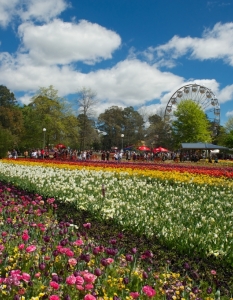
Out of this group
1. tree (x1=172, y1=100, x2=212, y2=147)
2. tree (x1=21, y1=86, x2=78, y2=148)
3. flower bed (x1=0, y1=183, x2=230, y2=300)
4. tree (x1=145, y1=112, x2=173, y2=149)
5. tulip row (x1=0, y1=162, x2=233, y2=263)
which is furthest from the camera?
tree (x1=145, y1=112, x2=173, y2=149)

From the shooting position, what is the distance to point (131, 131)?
75562mm

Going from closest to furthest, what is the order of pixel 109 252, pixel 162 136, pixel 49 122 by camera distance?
pixel 109 252 < pixel 49 122 < pixel 162 136

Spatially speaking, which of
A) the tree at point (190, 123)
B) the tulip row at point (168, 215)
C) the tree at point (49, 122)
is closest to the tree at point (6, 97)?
the tree at point (49, 122)

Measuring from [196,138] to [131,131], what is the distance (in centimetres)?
2555

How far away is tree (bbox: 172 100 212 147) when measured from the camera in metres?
51.6

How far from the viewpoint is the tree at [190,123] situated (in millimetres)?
51594

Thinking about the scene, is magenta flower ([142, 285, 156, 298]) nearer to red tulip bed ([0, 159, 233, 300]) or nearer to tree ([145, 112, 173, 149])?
red tulip bed ([0, 159, 233, 300])

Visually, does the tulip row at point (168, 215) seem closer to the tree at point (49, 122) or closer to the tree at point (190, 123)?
the tree at point (49, 122)

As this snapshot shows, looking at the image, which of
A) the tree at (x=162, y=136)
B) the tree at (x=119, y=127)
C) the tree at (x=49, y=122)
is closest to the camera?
the tree at (x=49, y=122)

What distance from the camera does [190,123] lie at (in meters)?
51.6

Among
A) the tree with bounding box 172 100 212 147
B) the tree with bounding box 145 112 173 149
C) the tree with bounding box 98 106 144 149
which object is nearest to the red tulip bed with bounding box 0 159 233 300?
the tree with bounding box 172 100 212 147

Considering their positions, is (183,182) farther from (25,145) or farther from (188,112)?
Answer: (188,112)

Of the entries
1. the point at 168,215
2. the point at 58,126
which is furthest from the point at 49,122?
the point at 168,215

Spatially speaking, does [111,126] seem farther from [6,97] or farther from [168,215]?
Answer: [168,215]
